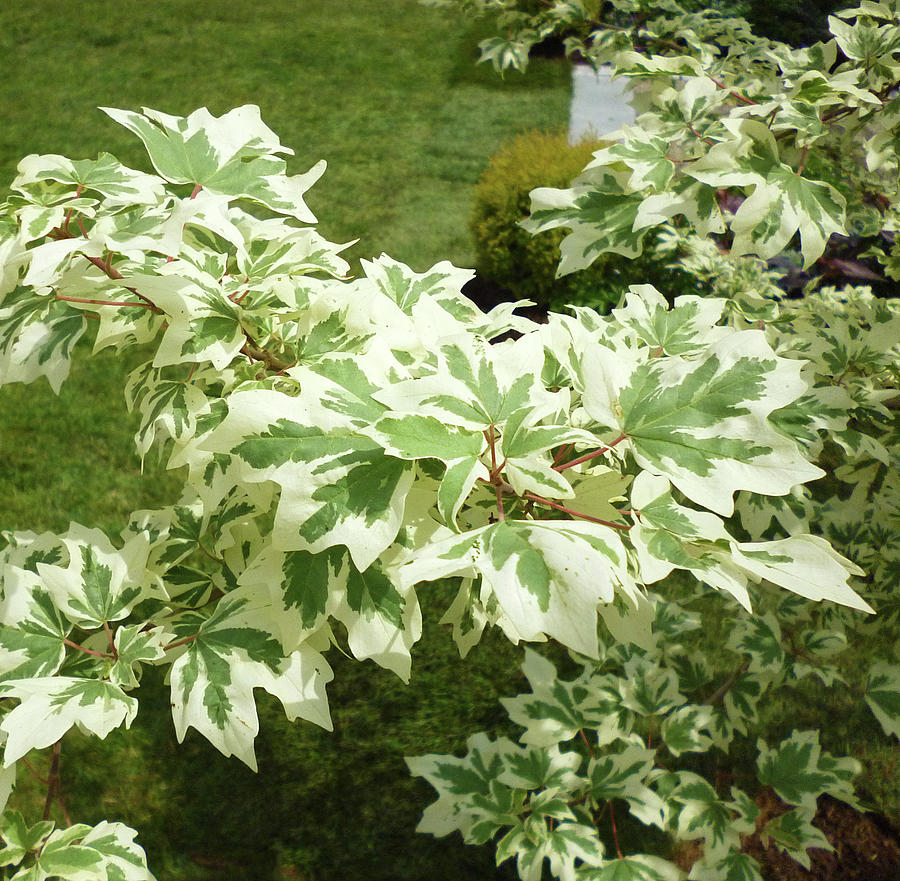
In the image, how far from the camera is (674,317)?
1433 mm

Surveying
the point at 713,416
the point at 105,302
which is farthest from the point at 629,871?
the point at 105,302

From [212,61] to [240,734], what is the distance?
27.2 ft

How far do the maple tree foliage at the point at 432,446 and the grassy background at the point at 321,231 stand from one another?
911 mm

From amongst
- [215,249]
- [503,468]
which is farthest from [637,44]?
[503,468]

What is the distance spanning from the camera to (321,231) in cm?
551

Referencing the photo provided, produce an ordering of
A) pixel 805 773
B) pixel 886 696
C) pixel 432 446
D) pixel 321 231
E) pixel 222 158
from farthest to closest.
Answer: pixel 321 231, pixel 886 696, pixel 805 773, pixel 222 158, pixel 432 446

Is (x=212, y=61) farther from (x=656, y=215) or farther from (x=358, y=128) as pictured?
(x=656, y=215)

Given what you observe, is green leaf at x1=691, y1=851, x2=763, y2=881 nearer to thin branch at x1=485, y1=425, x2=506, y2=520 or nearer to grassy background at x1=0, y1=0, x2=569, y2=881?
grassy background at x1=0, y1=0, x2=569, y2=881

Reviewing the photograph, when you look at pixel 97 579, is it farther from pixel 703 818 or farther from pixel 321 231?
pixel 321 231

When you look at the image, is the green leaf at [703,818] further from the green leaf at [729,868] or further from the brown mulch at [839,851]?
the brown mulch at [839,851]

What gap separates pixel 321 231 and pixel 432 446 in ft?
16.2

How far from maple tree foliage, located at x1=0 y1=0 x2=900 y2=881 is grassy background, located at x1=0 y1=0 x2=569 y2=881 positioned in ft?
2.99

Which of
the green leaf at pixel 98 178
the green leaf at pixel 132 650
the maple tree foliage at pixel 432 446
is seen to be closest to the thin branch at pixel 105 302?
the maple tree foliage at pixel 432 446

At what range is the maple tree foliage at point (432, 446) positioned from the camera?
2.95 feet
